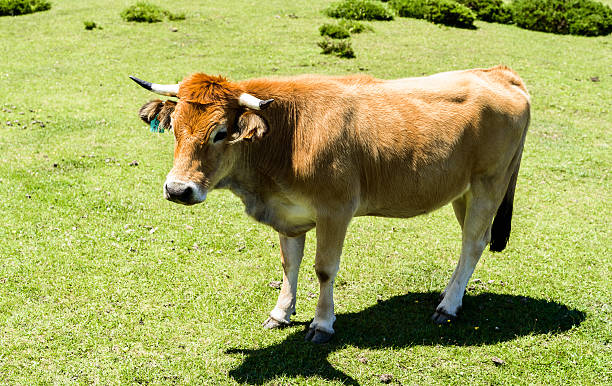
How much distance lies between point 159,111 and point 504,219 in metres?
4.98

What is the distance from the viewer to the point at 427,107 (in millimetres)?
7703

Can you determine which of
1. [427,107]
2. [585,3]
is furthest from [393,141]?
[585,3]

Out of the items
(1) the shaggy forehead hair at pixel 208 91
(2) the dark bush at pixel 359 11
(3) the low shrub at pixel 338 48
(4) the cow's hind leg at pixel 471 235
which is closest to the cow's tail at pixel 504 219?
(4) the cow's hind leg at pixel 471 235

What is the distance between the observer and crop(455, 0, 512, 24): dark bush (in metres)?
26.9

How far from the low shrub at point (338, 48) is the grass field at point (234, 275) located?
6.09m

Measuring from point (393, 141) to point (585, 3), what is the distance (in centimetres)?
2377

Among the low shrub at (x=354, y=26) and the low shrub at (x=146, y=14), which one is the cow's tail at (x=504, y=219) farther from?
the low shrub at (x=146, y=14)

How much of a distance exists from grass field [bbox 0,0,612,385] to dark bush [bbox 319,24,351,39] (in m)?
7.32

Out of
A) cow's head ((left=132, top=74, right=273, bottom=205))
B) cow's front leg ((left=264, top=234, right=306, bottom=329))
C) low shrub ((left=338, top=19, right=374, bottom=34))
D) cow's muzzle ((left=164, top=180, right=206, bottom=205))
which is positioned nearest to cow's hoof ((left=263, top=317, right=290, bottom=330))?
cow's front leg ((left=264, top=234, right=306, bottom=329))

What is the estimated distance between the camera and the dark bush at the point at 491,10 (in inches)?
1057

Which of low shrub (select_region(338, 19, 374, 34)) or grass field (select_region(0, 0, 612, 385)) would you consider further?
low shrub (select_region(338, 19, 374, 34))

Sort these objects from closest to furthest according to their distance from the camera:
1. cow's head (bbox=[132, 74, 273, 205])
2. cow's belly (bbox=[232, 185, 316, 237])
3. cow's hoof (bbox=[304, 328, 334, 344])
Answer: cow's head (bbox=[132, 74, 273, 205]), cow's belly (bbox=[232, 185, 316, 237]), cow's hoof (bbox=[304, 328, 334, 344])

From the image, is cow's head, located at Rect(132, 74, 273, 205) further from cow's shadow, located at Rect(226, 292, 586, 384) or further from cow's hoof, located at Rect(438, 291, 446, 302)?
cow's hoof, located at Rect(438, 291, 446, 302)

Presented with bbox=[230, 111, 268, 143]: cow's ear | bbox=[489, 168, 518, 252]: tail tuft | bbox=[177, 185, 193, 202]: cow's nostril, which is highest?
bbox=[230, 111, 268, 143]: cow's ear
